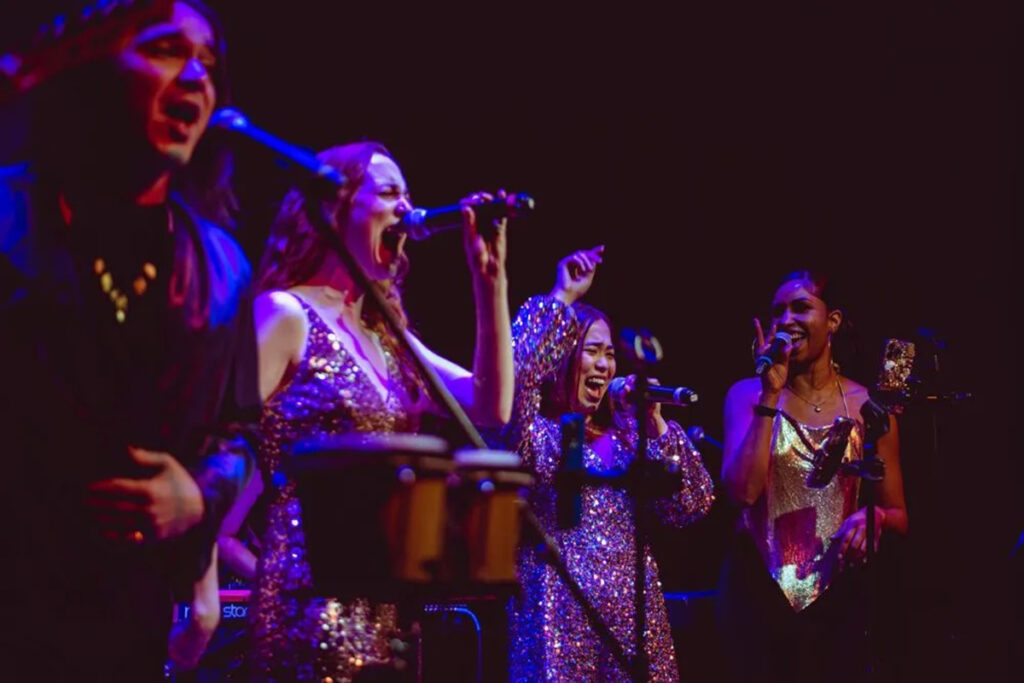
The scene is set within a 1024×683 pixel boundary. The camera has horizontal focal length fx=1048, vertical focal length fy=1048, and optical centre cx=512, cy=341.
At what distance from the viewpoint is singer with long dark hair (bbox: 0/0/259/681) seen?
52.0 inches

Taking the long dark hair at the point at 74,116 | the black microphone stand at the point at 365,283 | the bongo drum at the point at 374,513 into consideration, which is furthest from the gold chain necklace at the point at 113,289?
the black microphone stand at the point at 365,283

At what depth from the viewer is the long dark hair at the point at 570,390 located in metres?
3.91

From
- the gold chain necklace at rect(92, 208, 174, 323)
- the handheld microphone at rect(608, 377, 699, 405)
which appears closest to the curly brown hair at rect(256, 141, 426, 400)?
the gold chain necklace at rect(92, 208, 174, 323)

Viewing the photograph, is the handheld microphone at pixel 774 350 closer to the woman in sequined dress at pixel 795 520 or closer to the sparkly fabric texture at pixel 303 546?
the woman in sequined dress at pixel 795 520

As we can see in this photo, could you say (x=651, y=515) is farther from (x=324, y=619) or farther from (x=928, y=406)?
(x=324, y=619)

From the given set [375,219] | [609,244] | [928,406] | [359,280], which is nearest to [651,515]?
[928,406]

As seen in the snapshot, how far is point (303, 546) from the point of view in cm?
188

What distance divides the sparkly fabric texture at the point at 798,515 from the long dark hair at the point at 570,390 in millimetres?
723

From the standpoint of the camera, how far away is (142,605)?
138cm

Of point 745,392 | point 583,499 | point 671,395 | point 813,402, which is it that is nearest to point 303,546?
point 671,395

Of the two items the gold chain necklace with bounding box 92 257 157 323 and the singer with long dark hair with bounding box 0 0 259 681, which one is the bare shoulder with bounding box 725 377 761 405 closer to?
the singer with long dark hair with bounding box 0 0 259 681

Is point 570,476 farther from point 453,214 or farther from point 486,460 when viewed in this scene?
point 486,460

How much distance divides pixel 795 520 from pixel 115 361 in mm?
3237

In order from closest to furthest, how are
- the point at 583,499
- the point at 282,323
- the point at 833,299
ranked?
1. the point at 282,323
2. the point at 583,499
3. the point at 833,299
